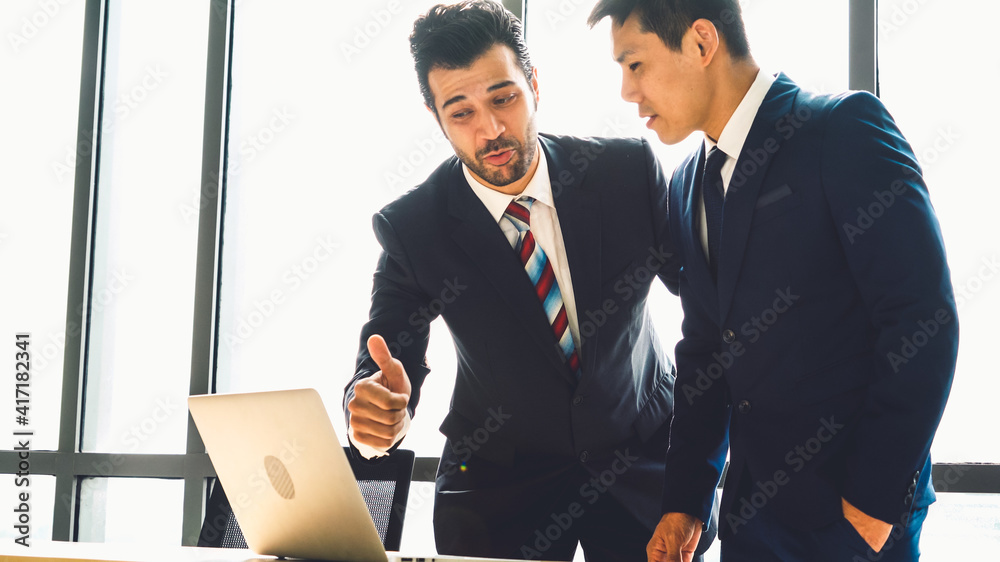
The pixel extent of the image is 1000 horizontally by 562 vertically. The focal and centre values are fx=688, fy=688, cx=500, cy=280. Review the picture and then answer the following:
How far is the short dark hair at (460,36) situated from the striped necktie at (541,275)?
0.39m

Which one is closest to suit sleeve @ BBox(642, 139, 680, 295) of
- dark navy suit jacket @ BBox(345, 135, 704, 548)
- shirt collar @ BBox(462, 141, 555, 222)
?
dark navy suit jacket @ BBox(345, 135, 704, 548)

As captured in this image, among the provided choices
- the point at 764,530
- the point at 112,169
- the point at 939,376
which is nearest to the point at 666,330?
the point at 764,530

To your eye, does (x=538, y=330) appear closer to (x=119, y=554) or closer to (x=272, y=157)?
(x=119, y=554)

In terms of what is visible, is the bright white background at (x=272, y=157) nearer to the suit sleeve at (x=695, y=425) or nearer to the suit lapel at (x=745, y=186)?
the suit sleeve at (x=695, y=425)

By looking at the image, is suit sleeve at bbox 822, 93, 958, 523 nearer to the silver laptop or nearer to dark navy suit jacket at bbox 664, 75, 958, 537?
dark navy suit jacket at bbox 664, 75, 958, 537

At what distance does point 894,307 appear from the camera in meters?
1.13

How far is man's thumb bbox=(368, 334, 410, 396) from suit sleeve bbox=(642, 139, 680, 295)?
777 millimetres

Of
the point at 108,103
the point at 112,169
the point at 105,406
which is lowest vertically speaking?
the point at 105,406

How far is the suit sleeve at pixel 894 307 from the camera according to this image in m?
1.10

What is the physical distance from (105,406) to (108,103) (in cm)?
150

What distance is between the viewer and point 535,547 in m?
1.59

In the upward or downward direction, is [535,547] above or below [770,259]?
below

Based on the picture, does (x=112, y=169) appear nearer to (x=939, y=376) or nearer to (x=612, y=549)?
(x=612, y=549)

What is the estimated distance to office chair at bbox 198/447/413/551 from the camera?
1708 mm
